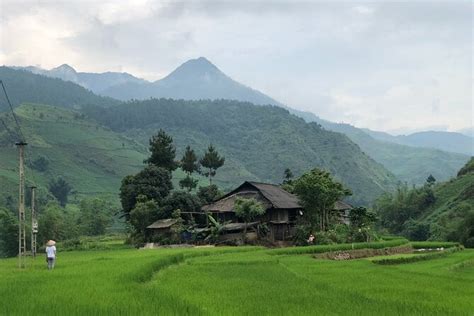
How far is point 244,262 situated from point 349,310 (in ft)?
52.5

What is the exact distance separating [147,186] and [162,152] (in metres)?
8.26

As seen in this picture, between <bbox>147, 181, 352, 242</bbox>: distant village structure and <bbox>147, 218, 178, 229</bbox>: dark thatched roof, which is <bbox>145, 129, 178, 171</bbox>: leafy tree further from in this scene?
<bbox>147, 218, 178, 229</bbox>: dark thatched roof

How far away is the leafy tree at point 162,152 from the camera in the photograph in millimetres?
66875

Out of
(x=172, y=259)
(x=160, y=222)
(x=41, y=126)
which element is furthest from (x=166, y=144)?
(x=41, y=126)

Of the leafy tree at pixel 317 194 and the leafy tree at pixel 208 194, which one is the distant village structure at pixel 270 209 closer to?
the leafy tree at pixel 317 194

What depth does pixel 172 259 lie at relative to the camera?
28375 mm

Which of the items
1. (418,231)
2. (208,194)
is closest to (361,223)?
(208,194)

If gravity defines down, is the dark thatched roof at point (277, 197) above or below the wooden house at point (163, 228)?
above

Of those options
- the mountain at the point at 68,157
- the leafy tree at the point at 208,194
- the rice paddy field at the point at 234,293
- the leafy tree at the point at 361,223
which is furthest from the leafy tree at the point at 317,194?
the mountain at the point at 68,157

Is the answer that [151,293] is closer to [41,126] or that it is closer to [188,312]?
[188,312]

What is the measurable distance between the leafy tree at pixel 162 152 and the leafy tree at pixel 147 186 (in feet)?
17.0

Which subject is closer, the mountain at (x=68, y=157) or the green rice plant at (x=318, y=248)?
the green rice plant at (x=318, y=248)

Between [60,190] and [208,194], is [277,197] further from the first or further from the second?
[60,190]

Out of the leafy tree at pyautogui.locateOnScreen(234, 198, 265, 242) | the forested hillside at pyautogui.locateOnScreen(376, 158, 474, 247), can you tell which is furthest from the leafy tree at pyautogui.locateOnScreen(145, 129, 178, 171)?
the forested hillside at pyautogui.locateOnScreen(376, 158, 474, 247)
